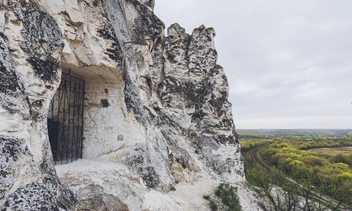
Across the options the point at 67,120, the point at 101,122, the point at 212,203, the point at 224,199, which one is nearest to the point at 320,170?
the point at 224,199

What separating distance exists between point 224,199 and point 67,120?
241 inches

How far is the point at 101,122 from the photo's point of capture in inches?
293

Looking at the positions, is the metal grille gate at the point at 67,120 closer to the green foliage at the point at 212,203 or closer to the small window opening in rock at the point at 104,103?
the small window opening in rock at the point at 104,103

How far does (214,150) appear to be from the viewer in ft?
42.0

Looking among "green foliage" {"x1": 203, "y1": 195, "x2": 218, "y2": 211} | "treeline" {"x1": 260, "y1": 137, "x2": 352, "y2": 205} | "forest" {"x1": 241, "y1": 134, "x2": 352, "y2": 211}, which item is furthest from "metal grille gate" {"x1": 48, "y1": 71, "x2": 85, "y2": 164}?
"treeline" {"x1": 260, "y1": 137, "x2": 352, "y2": 205}

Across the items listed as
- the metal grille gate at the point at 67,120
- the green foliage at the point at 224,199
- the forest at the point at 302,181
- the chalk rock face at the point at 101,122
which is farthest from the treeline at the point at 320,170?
the metal grille gate at the point at 67,120

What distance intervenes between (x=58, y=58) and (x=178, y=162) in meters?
6.21

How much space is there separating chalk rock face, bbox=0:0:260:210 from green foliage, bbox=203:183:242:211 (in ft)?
1.24

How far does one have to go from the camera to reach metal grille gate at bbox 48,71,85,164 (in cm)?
682

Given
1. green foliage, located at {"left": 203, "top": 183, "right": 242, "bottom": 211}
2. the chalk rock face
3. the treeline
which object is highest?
the chalk rock face

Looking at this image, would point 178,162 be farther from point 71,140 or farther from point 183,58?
point 183,58

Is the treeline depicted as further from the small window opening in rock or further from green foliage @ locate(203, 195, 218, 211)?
the small window opening in rock

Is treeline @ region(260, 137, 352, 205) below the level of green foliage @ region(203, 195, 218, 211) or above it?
below

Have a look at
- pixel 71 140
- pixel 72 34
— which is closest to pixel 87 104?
pixel 71 140
